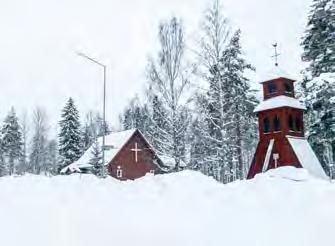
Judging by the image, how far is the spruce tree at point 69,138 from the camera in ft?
156

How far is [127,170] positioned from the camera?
1585 inches

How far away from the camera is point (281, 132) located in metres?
27.3

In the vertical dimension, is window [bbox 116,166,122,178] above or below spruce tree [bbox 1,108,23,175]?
below

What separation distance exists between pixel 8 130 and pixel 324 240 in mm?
63723

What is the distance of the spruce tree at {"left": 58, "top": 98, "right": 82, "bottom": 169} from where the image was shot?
4766cm

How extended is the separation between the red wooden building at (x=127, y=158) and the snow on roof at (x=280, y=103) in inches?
546

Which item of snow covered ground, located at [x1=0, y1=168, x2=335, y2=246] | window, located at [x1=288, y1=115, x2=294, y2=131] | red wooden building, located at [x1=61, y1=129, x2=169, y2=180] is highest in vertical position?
window, located at [x1=288, y1=115, x2=294, y2=131]

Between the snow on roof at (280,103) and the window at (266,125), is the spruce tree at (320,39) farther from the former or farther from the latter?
the window at (266,125)

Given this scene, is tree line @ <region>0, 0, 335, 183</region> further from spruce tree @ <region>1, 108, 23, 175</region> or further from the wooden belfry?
spruce tree @ <region>1, 108, 23, 175</region>

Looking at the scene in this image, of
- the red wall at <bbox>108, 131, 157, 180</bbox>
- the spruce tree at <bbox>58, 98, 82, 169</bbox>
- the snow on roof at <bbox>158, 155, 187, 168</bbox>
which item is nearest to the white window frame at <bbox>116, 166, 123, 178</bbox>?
the red wall at <bbox>108, 131, 157, 180</bbox>

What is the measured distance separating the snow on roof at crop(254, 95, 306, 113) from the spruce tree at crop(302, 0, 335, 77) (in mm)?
2679

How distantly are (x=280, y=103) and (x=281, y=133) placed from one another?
77.1 inches

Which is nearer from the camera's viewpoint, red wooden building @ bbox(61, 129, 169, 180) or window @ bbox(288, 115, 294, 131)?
window @ bbox(288, 115, 294, 131)

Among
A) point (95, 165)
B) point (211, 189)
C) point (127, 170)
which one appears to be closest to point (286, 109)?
point (95, 165)
